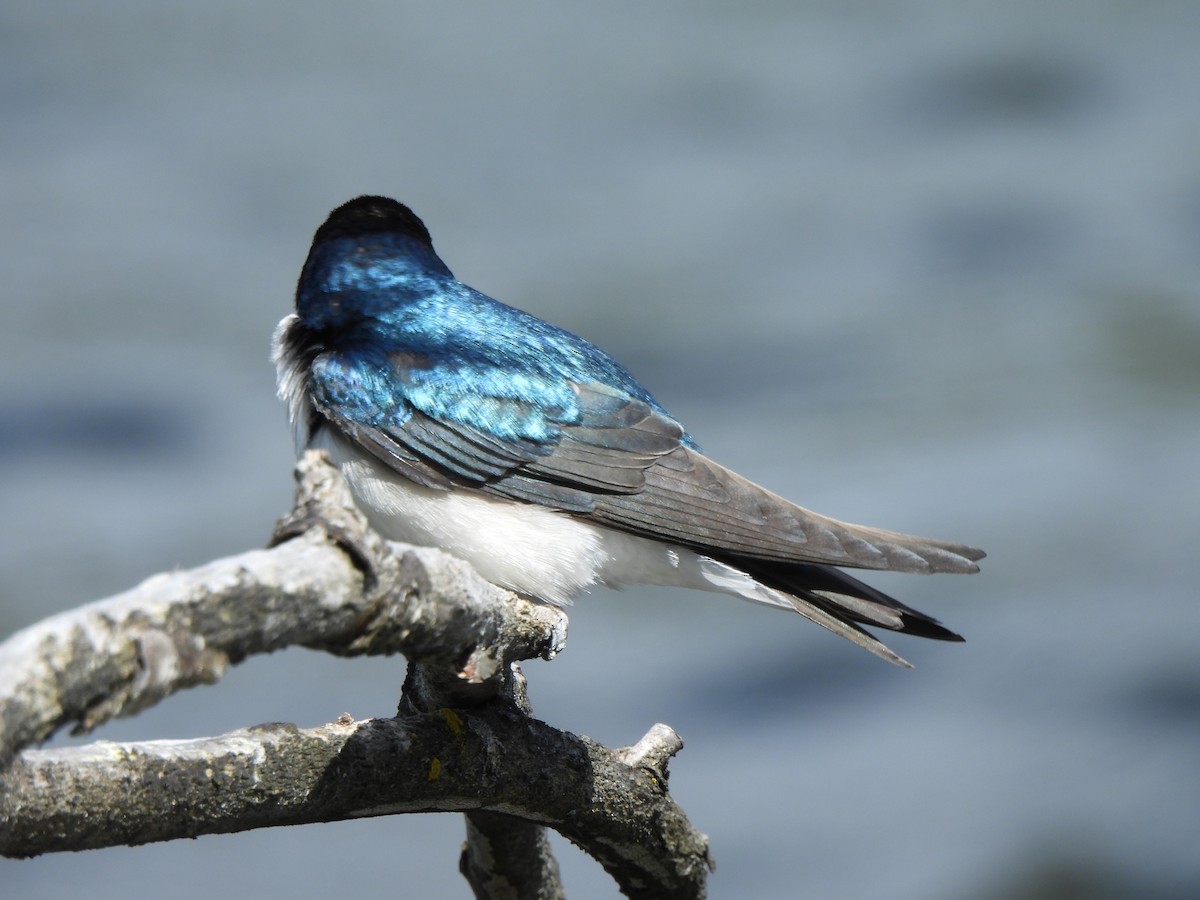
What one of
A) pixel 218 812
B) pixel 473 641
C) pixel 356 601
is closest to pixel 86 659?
pixel 356 601

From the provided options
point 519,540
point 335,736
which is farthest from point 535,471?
point 335,736

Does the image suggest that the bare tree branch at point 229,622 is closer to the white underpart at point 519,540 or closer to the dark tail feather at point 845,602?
the white underpart at point 519,540

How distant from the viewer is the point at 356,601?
152 centimetres

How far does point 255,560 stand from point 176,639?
11 centimetres

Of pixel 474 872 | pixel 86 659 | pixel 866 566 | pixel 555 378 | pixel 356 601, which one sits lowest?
pixel 474 872

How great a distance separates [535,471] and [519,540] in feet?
0.49

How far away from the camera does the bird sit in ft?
8.96

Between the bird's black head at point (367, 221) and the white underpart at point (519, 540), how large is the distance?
0.48 m

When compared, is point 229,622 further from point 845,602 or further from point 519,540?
point 845,602

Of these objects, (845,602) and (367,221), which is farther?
(367,221)

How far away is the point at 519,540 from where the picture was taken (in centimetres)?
275

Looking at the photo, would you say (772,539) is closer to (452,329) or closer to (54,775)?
(452,329)

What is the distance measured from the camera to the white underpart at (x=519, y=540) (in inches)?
108

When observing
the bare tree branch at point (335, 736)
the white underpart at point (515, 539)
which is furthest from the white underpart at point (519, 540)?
the bare tree branch at point (335, 736)
